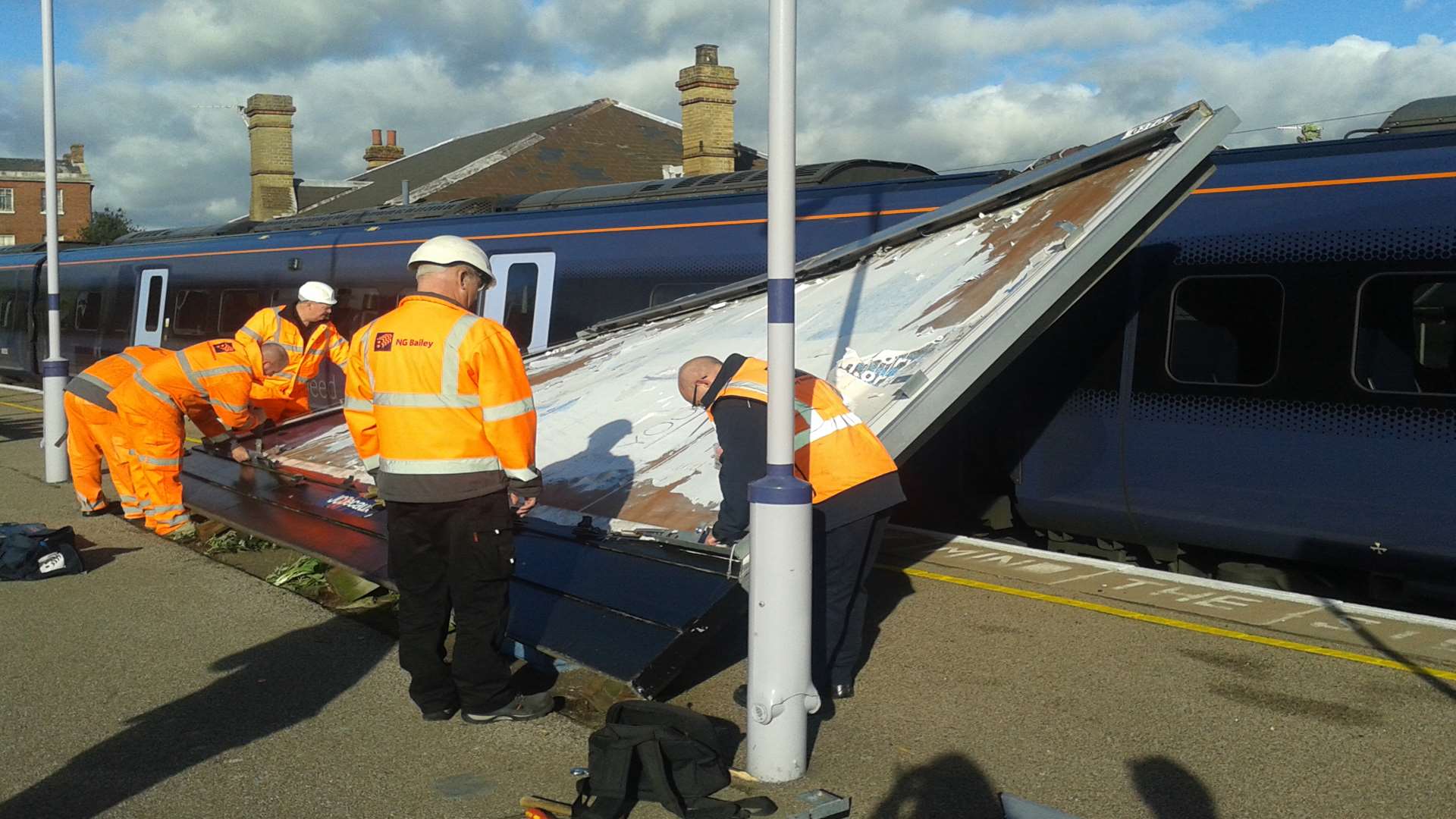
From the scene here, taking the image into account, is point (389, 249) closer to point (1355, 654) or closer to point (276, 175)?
point (1355, 654)

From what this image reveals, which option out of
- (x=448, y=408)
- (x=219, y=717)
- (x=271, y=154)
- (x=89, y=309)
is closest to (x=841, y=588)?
(x=448, y=408)

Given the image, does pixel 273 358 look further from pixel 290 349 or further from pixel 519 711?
pixel 519 711

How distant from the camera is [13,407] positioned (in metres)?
19.2

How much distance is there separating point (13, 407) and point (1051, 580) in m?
17.7

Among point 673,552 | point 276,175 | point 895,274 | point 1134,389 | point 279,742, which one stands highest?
point 276,175

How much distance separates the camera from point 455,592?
490 cm

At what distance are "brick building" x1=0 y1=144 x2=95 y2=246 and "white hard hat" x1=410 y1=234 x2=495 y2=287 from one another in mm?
72958

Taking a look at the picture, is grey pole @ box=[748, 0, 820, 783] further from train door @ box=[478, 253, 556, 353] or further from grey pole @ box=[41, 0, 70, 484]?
grey pole @ box=[41, 0, 70, 484]

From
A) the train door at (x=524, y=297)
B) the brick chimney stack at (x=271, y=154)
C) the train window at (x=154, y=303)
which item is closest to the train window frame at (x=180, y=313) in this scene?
the train window at (x=154, y=303)

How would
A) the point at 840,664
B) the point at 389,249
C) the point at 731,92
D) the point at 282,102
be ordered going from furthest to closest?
1. the point at 282,102
2. the point at 731,92
3. the point at 389,249
4. the point at 840,664

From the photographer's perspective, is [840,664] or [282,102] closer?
[840,664]

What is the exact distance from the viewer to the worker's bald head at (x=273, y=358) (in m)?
9.20

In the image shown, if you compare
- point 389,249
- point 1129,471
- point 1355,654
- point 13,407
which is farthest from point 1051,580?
point 13,407

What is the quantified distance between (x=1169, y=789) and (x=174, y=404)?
7315mm
